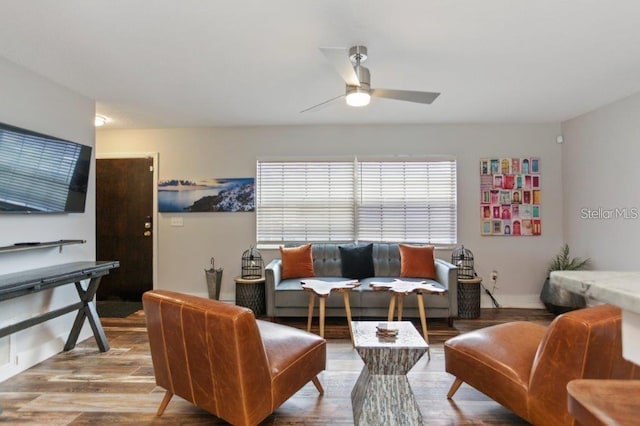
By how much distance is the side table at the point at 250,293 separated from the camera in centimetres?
383

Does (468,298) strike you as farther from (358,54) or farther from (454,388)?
(358,54)

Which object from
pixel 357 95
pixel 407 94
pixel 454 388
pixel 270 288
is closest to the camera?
pixel 454 388

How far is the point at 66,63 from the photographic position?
8.46 ft

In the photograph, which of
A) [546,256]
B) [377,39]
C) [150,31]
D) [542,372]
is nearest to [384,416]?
[542,372]

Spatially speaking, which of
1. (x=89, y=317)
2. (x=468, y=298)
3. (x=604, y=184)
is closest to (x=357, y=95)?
(x=468, y=298)

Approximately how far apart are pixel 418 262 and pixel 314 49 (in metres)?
2.62

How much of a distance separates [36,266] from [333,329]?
2736 millimetres

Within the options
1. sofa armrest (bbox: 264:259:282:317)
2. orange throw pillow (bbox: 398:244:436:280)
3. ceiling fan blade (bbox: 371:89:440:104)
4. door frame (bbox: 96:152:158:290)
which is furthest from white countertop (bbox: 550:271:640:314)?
door frame (bbox: 96:152:158:290)

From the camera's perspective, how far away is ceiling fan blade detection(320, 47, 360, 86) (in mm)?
1901

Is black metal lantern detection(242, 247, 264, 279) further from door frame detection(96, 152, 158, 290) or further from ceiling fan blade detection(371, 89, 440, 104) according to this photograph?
ceiling fan blade detection(371, 89, 440, 104)

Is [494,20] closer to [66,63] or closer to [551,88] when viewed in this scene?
[551,88]
